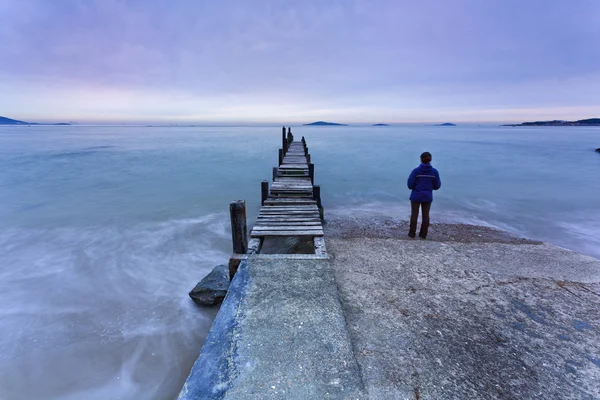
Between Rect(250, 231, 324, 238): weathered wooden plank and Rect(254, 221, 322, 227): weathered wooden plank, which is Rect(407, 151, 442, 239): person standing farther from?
Rect(250, 231, 324, 238): weathered wooden plank

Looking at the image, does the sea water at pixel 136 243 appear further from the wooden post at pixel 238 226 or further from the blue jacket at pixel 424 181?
the blue jacket at pixel 424 181

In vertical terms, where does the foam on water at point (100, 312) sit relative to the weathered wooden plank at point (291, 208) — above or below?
below

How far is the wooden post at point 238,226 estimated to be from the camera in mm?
4770

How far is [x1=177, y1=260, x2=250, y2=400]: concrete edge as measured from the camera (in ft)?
8.20

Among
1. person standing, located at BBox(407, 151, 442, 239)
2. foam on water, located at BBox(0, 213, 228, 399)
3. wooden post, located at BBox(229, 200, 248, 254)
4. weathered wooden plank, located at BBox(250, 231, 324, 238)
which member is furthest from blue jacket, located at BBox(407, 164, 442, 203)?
foam on water, located at BBox(0, 213, 228, 399)

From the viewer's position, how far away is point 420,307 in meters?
3.83

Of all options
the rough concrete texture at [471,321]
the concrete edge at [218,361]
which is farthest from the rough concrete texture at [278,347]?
the rough concrete texture at [471,321]

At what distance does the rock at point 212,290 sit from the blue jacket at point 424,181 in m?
4.15

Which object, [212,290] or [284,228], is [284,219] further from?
[212,290]

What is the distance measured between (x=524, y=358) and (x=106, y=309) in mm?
6656

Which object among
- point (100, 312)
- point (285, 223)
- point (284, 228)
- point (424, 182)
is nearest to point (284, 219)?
point (285, 223)

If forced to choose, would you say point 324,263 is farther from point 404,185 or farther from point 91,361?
point 404,185

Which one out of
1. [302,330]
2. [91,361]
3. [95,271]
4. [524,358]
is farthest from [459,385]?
[95,271]

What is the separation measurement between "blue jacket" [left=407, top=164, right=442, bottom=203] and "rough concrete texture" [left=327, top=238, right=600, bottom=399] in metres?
1.10
